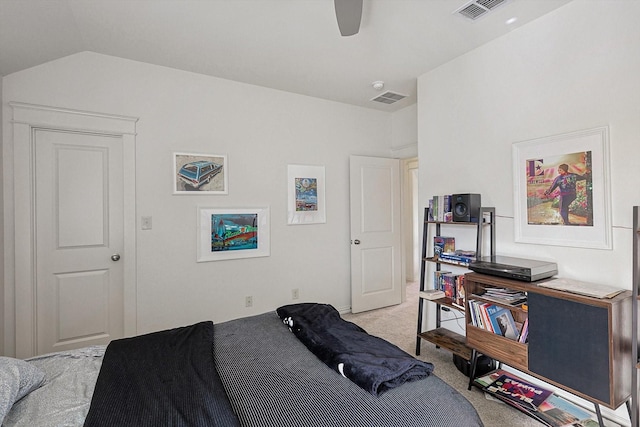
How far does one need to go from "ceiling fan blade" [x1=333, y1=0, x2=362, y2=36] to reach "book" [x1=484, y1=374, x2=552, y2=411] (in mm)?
2385

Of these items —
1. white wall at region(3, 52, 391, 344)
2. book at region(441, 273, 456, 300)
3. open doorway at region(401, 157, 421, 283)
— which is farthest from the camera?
open doorway at region(401, 157, 421, 283)

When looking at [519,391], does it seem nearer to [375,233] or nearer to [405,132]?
[375,233]

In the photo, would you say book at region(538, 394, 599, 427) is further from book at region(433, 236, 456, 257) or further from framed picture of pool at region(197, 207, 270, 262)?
framed picture of pool at region(197, 207, 270, 262)

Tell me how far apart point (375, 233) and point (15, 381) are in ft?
10.9

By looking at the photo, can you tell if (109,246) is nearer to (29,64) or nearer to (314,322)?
(29,64)

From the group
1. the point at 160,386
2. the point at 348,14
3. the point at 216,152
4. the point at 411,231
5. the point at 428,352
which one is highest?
the point at 348,14

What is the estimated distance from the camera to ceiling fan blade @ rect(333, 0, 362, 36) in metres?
1.49

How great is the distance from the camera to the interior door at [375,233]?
376 cm

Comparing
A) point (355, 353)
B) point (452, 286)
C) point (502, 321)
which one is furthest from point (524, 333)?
point (355, 353)

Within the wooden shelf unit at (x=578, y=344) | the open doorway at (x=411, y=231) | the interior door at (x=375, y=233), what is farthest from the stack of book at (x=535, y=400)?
the open doorway at (x=411, y=231)

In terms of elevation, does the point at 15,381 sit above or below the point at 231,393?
above

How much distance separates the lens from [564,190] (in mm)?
2000

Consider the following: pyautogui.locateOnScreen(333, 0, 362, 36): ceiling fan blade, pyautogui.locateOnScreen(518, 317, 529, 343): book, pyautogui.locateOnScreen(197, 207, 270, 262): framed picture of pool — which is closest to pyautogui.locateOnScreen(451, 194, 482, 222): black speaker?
pyautogui.locateOnScreen(518, 317, 529, 343): book

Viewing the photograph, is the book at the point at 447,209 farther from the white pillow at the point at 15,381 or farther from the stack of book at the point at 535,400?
the white pillow at the point at 15,381
